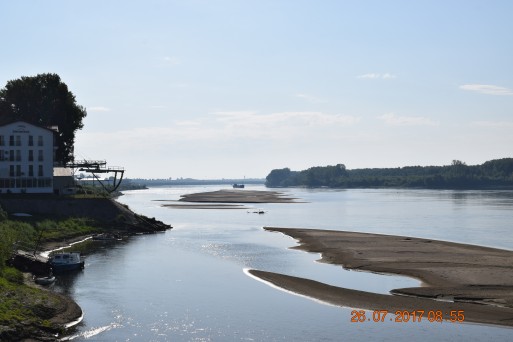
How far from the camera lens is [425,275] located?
58469 millimetres

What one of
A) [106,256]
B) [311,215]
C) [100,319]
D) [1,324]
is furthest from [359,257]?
[311,215]

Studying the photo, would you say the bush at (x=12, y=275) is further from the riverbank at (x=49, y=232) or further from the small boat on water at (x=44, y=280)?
the small boat on water at (x=44, y=280)

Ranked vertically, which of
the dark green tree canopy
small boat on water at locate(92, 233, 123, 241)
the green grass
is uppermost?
the dark green tree canopy

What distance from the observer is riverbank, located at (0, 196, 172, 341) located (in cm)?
3700

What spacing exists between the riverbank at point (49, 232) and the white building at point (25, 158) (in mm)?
5465

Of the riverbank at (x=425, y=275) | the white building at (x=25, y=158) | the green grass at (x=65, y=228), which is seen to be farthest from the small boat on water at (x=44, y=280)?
the white building at (x=25, y=158)

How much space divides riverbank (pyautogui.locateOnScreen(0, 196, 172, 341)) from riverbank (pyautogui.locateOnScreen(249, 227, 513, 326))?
20.5 metres

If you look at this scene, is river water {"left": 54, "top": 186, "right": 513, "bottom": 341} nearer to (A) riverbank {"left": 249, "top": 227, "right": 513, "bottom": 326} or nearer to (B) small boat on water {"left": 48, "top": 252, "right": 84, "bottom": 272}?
(B) small boat on water {"left": 48, "top": 252, "right": 84, "bottom": 272}

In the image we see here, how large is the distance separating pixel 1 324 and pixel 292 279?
2872 centimetres

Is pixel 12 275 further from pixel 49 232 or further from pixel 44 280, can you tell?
pixel 49 232

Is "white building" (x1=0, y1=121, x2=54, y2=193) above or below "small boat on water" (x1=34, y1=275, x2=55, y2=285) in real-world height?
above
